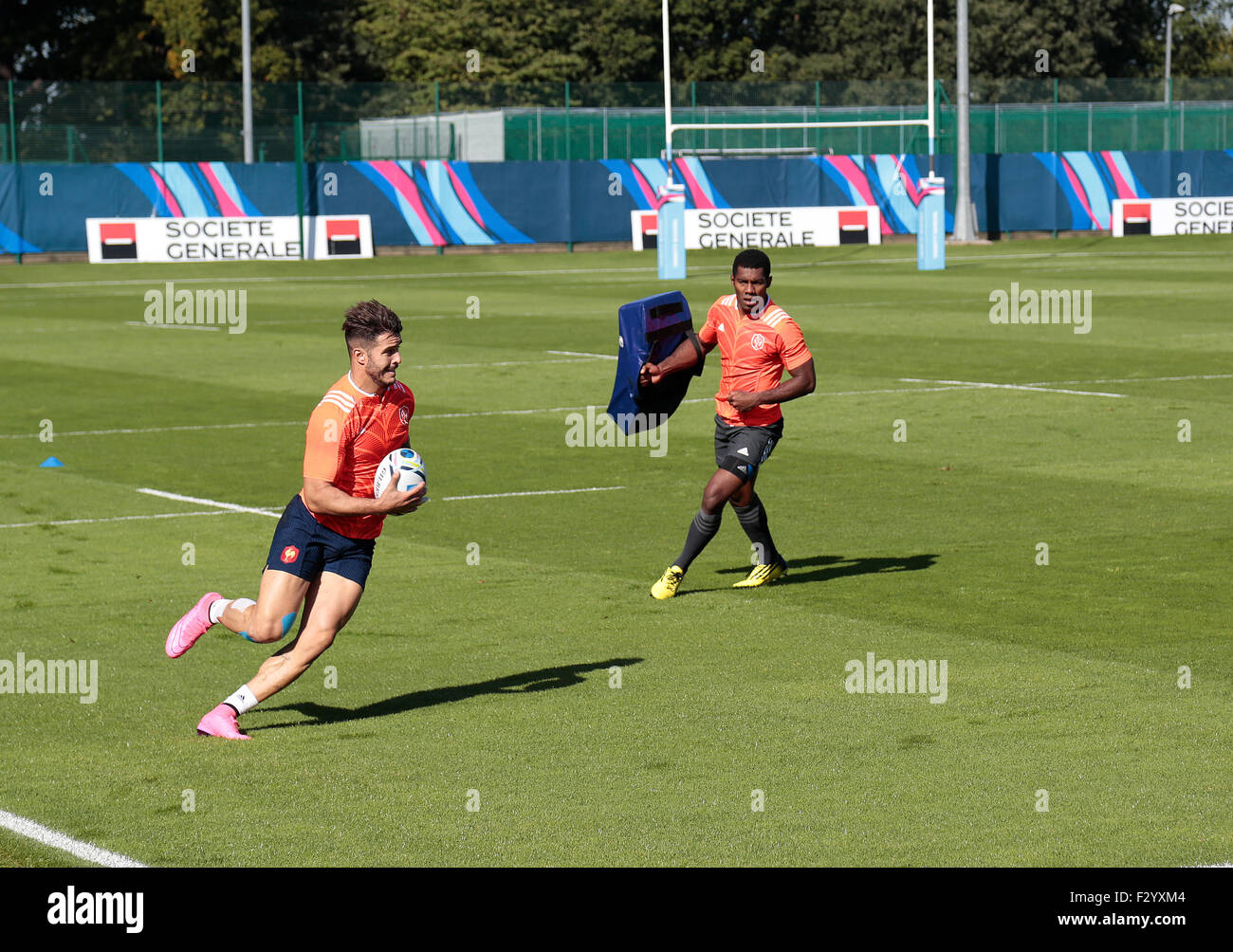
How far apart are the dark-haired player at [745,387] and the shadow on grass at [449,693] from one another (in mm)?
1912

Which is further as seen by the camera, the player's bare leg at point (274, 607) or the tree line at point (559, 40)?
the tree line at point (559, 40)

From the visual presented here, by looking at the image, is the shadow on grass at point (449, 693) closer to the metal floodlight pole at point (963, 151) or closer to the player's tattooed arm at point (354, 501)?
the player's tattooed arm at point (354, 501)

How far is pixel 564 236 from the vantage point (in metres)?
53.8

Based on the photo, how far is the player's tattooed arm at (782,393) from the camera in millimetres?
11531

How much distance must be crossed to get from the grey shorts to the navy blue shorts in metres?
3.66

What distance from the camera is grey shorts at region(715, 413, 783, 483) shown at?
11.8 meters

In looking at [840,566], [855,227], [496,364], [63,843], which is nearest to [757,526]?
[840,566]

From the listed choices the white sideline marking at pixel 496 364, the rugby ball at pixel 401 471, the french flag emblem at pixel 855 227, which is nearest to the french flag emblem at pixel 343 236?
the french flag emblem at pixel 855 227

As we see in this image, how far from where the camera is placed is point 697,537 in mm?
11805

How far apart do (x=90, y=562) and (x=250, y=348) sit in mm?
15106

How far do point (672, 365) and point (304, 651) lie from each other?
360cm

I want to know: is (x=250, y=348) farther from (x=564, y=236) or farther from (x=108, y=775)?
(x=564, y=236)

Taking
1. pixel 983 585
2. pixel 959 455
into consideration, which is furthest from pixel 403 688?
pixel 959 455

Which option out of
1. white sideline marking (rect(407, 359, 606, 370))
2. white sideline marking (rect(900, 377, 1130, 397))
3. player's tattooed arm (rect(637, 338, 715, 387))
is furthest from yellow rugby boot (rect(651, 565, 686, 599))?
white sideline marking (rect(407, 359, 606, 370))
